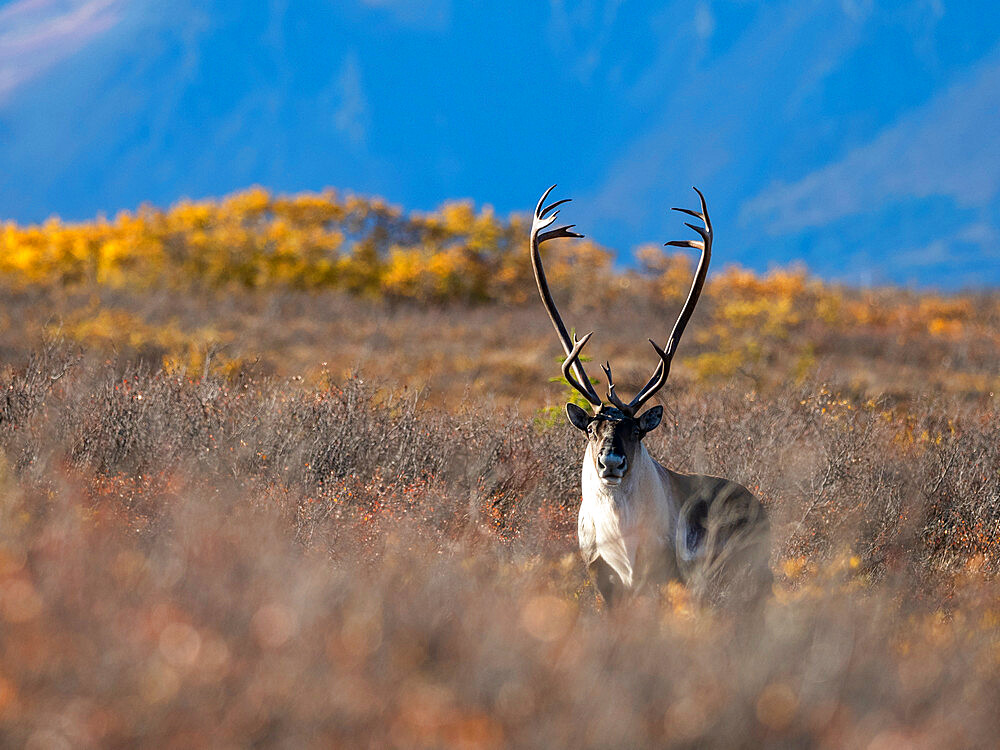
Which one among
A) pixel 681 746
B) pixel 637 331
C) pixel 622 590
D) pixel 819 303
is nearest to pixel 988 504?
pixel 622 590

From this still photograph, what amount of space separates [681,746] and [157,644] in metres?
1.59

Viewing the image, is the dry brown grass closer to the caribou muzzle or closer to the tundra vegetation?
the tundra vegetation

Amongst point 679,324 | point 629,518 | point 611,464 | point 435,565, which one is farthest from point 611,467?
point 679,324

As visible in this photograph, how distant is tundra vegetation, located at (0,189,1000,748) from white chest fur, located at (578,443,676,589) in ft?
0.92

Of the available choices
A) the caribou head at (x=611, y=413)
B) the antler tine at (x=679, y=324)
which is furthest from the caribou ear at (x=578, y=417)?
the antler tine at (x=679, y=324)

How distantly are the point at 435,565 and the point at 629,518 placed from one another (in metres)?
1.15

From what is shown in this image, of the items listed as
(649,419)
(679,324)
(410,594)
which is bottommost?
(410,594)

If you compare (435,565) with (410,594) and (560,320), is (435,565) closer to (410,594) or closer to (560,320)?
(410,594)

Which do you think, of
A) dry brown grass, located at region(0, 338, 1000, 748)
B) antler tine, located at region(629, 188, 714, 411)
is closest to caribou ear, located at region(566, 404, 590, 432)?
antler tine, located at region(629, 188, 714, 411)

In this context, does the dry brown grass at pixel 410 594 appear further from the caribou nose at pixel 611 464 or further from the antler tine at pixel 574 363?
the antler tine at pixel 574 363

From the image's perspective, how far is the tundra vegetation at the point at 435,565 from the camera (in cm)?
276

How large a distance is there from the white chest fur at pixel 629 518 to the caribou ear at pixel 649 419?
12 centimetres

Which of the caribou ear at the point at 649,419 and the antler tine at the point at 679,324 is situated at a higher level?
the antler tine at the point at 679,324

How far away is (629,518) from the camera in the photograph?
197 inches
